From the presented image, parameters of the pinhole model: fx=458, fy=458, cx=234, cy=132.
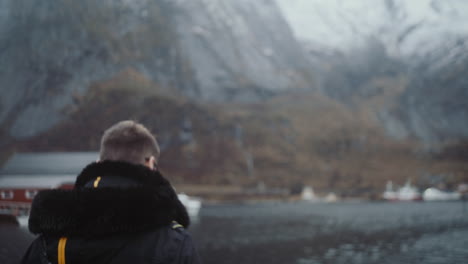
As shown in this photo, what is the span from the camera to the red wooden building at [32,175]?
50.0 meters

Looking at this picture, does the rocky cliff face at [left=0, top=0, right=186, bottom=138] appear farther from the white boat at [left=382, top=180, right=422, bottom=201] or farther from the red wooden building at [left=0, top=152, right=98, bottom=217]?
the white boat at [left=382, top=180, right=422, bottom=201]

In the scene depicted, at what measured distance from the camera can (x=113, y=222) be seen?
131 inches

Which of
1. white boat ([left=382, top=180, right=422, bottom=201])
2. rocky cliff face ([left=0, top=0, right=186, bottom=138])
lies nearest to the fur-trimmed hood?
rocky cliff face ([left=0, top=0, right=186, bottom=138])

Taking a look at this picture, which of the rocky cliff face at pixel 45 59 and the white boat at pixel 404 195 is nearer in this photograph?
the rocky cliff face at pixel 45 59

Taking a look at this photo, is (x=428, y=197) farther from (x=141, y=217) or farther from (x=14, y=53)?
(x=141, y=217)

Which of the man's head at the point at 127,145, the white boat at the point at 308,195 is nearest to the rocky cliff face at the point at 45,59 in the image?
the white boat at the point at 308,195

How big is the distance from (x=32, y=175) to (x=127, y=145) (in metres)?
61.0

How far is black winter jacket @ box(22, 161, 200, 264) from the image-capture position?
10.9 feet

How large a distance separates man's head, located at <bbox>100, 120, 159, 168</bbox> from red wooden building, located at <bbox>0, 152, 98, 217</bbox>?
45.5 metres

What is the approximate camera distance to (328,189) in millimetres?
193125

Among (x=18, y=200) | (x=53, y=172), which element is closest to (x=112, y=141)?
(x=18, y=200)

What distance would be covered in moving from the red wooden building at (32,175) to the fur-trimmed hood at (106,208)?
4570 centimetres

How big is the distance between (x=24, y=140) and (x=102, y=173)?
570 ft

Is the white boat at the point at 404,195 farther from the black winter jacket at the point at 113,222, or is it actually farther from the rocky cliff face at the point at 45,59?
the black winter jacket at the point at 113,222
